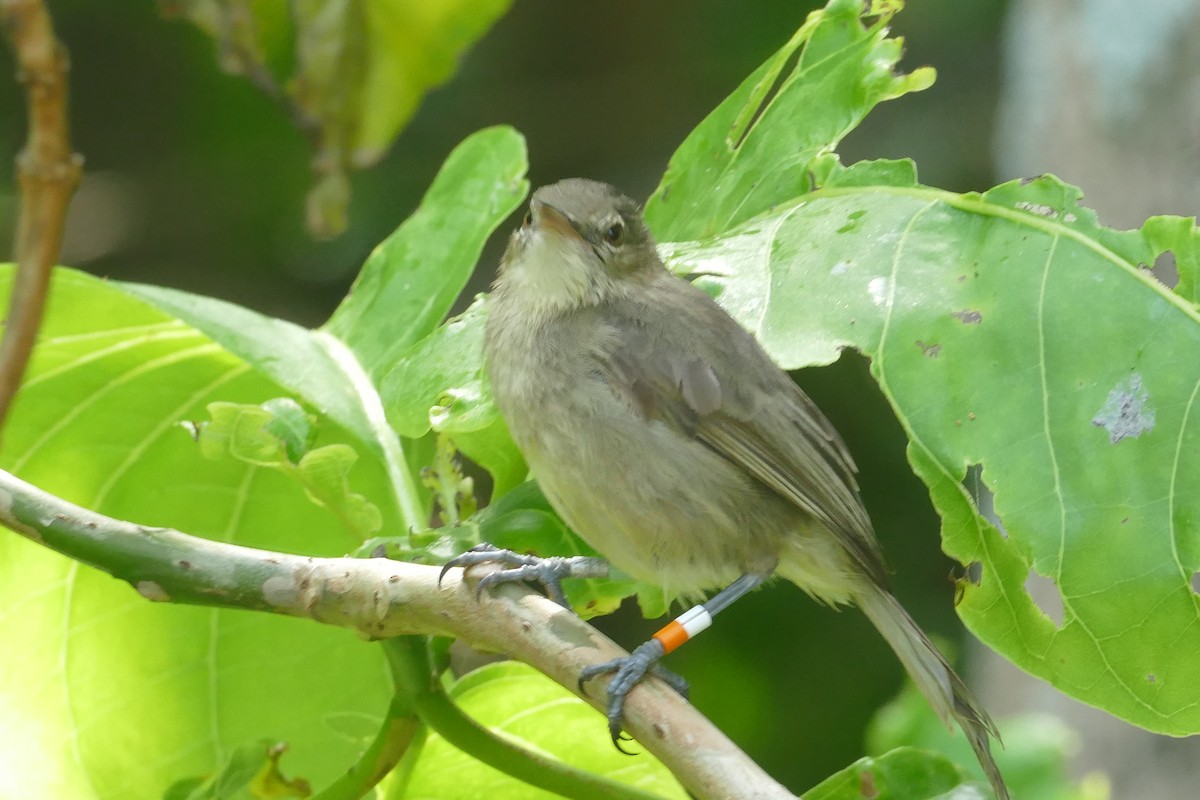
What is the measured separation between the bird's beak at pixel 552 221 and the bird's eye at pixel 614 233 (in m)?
0.06

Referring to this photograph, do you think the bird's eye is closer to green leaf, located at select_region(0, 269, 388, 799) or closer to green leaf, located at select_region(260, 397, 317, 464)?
green leaf, located at select_region(0, 269, 388, 799)

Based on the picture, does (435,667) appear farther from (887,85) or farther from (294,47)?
(294,47)

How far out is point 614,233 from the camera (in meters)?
2.96

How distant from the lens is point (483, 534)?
227cm

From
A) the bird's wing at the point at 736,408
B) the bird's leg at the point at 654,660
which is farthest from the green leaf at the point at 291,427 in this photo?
the bird's wing at the point at 736,408

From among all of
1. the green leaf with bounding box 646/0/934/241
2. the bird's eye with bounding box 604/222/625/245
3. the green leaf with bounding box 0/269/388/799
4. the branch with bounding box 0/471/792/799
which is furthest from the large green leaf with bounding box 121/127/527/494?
the branch with bounding box 0/471/792/799

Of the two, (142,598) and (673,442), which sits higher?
(673,442)

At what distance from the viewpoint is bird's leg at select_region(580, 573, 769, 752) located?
1.74 metres

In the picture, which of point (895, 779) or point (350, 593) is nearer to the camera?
point (350, 593)

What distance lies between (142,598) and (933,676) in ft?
4.73

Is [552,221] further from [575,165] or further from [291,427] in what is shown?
[575,165]

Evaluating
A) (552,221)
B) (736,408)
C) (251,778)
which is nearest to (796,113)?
(736,408)

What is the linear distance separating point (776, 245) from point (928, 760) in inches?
32.4

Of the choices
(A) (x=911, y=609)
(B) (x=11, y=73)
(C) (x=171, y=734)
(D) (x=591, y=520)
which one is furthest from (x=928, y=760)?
(B) (x=11, y=73)
